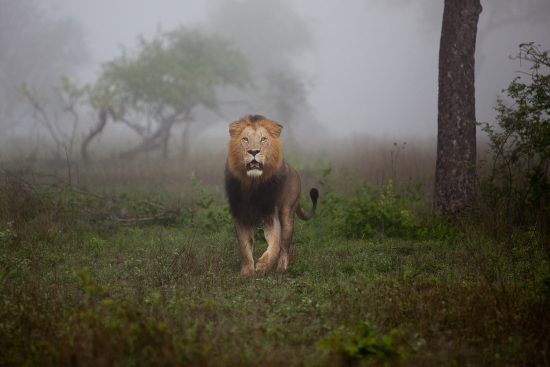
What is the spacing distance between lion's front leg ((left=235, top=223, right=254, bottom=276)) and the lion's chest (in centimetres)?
9

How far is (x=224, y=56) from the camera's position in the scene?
25188 millimetres

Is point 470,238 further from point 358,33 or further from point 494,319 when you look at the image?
point 358,33

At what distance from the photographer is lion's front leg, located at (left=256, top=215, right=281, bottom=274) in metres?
5.87

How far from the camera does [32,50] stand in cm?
4350

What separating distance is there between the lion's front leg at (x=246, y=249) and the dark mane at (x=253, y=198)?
0.31 feet

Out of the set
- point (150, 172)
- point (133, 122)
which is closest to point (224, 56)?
point (133, 122)

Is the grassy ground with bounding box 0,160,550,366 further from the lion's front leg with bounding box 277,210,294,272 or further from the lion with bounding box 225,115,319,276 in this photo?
the lion with bounding box 225,115,319,276

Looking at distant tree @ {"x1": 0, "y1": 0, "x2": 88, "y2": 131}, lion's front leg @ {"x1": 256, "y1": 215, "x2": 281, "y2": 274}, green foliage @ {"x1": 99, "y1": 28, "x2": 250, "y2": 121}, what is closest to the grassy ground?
lion's front leg @ {"x1": 256, "y1": 215, "x2": 281, "y2": 274}

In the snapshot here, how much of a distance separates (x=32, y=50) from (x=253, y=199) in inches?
1766

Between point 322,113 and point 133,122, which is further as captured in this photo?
point 322,113

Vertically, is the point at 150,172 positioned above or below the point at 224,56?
below

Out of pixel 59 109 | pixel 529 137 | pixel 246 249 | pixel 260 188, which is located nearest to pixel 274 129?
pixel 260 188

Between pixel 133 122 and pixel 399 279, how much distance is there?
57.1 ft

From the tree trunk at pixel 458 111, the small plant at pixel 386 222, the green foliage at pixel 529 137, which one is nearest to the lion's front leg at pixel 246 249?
the small plant at pixel 386 222
